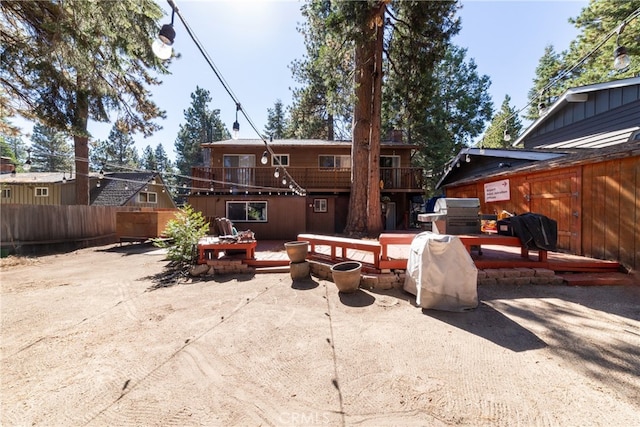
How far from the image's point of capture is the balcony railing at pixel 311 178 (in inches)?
491

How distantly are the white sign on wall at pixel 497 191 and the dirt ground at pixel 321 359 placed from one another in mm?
4207

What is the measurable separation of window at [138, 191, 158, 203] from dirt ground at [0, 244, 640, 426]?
16192mm

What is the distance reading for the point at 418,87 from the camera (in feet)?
33.0

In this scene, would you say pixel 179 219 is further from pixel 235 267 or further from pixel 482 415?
pixel 482 415

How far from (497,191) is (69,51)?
11932mm

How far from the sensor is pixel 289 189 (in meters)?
12.0

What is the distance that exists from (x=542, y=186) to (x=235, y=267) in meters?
8.47

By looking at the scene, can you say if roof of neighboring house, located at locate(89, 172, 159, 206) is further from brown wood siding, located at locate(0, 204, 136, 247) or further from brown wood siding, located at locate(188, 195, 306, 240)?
brown wood siding, located at locate(188, 195, 306, 240)

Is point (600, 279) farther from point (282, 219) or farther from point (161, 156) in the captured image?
point (161, 156)

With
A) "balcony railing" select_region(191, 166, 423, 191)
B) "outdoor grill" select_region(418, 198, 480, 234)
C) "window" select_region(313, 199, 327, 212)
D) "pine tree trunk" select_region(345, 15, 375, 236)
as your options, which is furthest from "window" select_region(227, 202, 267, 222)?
"outdoor grill" select_region(418, 198, 480, 234)

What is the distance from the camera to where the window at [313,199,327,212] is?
13.0 m

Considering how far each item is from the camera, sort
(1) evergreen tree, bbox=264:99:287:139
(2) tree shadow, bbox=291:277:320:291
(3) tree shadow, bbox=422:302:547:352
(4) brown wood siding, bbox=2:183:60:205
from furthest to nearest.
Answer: (1) evergreen tree, bbox=264:99:287:139 → (4) brown wood siding, bbox=2:183:60:205 → (2) tree shadow, bbox=291:277:320:291 → (3) tree shadow, bbox=422:302:547:352

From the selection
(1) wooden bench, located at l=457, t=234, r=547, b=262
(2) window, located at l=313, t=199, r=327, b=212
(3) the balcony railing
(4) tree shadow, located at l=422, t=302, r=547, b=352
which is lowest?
(4) tree shadow, located at l=422, t=302, r=547, b=352

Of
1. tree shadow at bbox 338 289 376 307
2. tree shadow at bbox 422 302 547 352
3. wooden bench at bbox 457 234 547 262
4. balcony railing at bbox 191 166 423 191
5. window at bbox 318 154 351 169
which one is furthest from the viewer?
window at bbox 318 154 351 169
